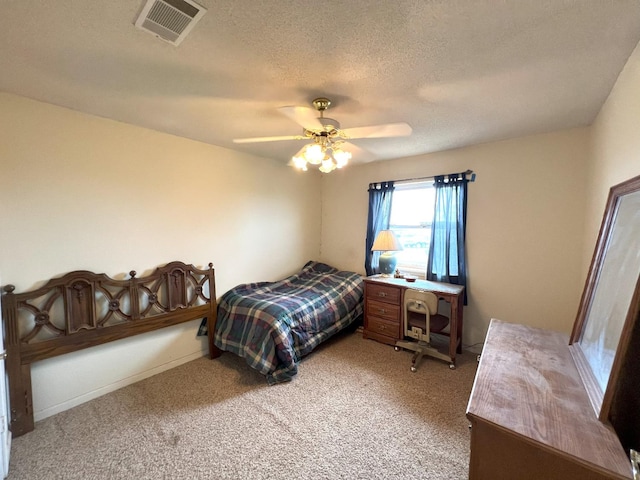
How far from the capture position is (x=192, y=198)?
2.72 metres

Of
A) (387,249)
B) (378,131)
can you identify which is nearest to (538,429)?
(378,131)

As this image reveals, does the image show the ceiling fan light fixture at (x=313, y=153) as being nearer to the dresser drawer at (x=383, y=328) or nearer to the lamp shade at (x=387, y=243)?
the lamp shade at (x=387, y=243)

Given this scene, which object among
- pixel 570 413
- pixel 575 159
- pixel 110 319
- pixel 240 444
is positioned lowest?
pixel 240 444

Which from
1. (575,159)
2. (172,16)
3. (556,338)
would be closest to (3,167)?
(172,16)

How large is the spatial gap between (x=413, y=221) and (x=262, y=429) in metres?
2.75

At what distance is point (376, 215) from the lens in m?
3.57

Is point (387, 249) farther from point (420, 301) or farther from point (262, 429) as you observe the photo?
point (262, 429)

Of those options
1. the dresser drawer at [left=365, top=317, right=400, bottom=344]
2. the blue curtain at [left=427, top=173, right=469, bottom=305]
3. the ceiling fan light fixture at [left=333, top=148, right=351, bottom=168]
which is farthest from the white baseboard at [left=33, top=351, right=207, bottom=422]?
the blue curtain at [left=427, top=173, right=469, bottom=305]

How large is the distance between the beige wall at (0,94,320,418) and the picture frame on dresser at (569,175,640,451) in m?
2.98

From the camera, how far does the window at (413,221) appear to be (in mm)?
3279

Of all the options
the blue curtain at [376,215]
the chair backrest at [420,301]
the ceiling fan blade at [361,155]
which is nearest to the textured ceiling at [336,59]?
the ceiling fan blade at [361,155]

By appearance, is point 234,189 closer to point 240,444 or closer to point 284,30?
point 284,30

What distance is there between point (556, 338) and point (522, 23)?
5.81ft

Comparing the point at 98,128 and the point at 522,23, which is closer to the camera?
the point at 522,23
